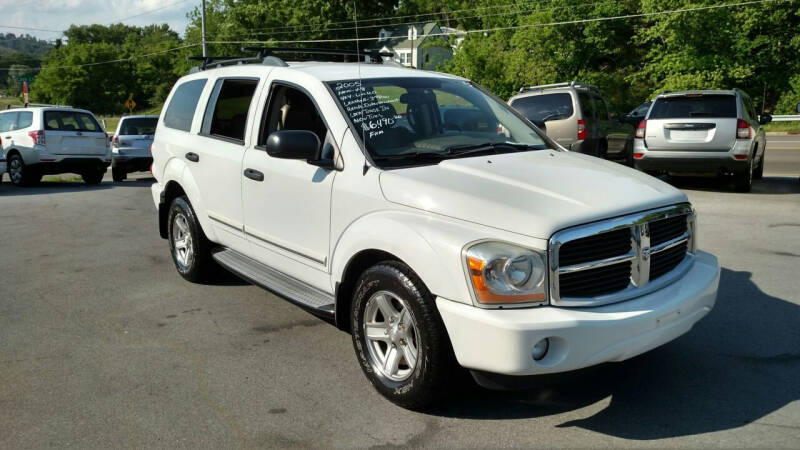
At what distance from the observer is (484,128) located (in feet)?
15.0

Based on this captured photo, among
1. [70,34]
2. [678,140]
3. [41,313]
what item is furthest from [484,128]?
[70,34]

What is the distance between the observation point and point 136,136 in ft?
57.4

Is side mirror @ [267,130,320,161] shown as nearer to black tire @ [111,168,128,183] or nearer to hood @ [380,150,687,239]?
hood @ [380,150,687,239]

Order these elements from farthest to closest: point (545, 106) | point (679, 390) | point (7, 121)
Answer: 1. point (7, 121)
2. point (545, 106)
3. point (679, 390)

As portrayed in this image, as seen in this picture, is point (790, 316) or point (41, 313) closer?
point (790, 316)

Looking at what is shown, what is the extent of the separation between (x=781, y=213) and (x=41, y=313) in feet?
29.9

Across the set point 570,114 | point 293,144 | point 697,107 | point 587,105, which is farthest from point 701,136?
point 293,144

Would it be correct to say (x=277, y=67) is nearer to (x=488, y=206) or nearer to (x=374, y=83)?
(x=374, y=83)

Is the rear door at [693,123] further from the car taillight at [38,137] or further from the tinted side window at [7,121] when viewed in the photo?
the tinted side window at [7,121]

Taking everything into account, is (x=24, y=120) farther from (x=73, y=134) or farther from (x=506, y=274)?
(x=506, y=274)

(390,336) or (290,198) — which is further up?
(290,198)

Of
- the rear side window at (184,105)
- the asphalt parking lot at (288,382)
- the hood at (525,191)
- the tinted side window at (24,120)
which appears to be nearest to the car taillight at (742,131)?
the asphalt parking lot at (288,382)

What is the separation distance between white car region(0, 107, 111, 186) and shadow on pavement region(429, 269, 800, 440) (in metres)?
14.5

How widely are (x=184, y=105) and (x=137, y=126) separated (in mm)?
12788
